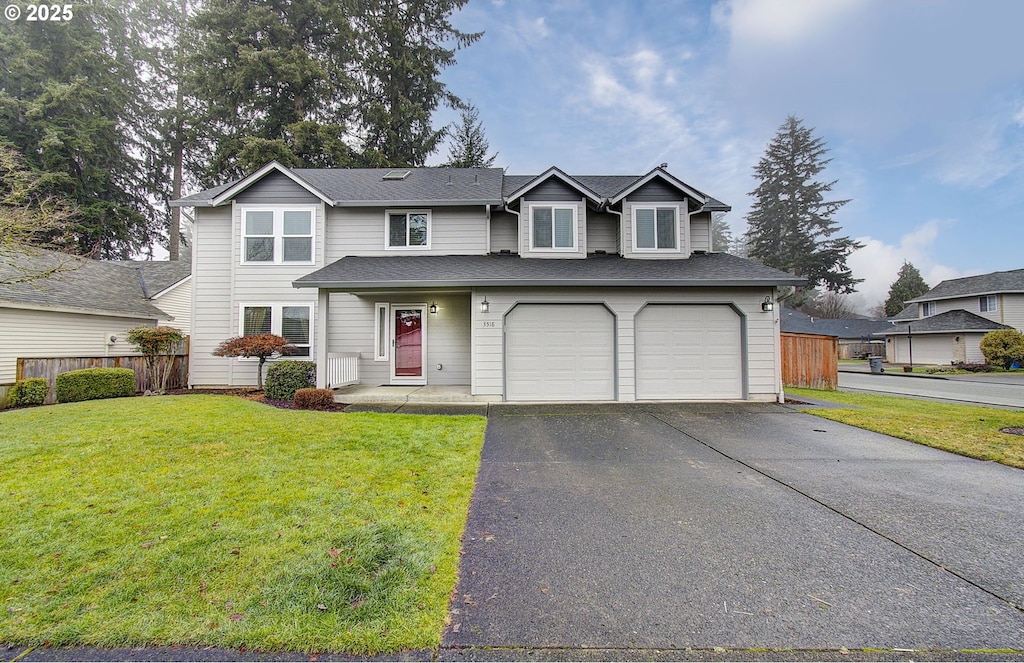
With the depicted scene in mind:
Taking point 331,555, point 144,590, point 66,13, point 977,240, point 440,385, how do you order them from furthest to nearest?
point 977,240 < point 66,13 < point 440,385 < point 331,555 < point 144,590

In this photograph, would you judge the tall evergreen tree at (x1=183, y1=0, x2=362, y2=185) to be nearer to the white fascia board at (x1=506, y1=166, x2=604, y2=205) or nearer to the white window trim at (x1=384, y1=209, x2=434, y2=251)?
the white window trim at (x1=384, y1=209, x2=434, y2=251)

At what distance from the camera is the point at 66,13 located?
59.4 feet

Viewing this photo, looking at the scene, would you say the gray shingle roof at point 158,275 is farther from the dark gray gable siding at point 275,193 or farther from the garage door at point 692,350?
the garage door at point 692,350

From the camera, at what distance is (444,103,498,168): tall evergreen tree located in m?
21.8

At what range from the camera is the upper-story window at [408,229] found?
11.4 m

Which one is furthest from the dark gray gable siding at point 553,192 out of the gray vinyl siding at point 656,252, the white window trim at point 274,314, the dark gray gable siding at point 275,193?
the white window trim at point 274,314

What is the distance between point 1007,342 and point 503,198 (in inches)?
1202

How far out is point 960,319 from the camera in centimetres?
2611

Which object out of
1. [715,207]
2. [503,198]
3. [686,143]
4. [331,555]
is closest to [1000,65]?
[686,143]

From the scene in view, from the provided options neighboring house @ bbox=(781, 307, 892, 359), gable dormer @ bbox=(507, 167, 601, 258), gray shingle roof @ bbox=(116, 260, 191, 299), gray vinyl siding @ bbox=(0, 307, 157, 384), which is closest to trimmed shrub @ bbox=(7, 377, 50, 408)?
gray vinyl siding @ bbox=(0, 307, 157, 384)

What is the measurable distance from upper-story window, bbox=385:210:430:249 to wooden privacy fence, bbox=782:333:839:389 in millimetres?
12044

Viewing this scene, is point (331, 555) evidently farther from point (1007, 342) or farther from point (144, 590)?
point (1007, 342)

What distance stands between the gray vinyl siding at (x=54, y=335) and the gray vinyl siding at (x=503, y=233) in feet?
42.3

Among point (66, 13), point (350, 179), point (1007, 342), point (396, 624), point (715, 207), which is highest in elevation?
point (66, 13)
